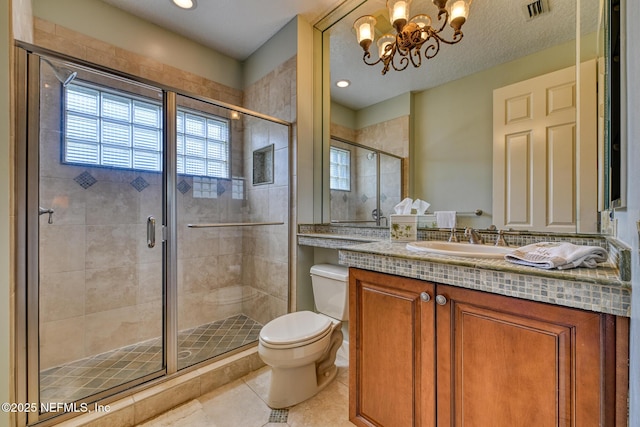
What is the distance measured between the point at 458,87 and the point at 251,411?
7.14ft

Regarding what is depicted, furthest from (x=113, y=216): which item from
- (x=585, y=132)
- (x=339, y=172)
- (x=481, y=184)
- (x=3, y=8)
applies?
(x=585, y=132)

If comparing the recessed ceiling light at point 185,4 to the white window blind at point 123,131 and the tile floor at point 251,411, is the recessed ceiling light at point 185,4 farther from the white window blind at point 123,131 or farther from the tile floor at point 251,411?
the tile floor at point 251,411

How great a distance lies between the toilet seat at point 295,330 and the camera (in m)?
1.39

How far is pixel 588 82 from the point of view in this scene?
1.13 metres

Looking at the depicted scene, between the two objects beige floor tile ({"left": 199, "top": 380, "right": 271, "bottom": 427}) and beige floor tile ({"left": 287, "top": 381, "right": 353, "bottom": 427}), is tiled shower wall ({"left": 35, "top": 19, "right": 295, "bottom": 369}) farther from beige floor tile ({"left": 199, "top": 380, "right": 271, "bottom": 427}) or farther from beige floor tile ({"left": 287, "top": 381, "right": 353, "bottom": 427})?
beige floor tile ({"left": 287, "top": 381, "right": 353, "bottom": 427})

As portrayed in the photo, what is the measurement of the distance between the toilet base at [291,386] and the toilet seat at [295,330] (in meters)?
0.20

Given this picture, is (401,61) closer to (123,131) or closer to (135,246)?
(123,131)

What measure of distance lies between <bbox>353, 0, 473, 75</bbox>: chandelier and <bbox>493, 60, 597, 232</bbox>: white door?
0.47 meters

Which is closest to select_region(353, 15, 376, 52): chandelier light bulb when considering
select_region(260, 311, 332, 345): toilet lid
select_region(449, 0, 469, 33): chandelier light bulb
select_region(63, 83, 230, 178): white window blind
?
select_region(449, 0, 469, 33): chandelier light bulb

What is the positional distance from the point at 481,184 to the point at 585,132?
1.47 ft

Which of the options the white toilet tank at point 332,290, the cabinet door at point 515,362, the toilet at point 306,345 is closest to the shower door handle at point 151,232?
the toilet at point 306,345

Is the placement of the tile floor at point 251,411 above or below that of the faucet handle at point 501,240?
below

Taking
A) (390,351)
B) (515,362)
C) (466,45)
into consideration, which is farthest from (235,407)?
(466,45)

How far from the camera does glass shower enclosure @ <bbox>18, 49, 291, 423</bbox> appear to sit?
4.67 feet
